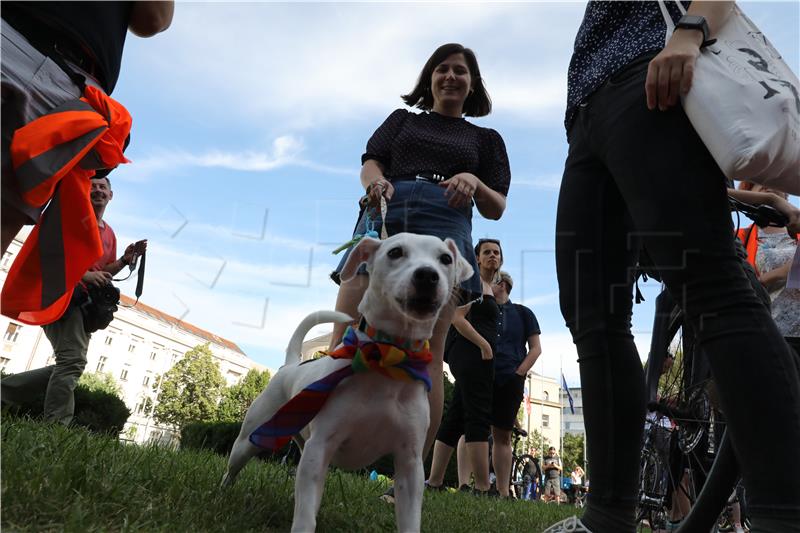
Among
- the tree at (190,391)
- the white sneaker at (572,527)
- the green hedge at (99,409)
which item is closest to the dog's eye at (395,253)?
the white sneaker at (572,527)

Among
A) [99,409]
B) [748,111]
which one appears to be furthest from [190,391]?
[748,111]

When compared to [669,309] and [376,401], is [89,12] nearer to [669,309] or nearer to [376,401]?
[376,401]

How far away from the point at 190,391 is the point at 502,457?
61208 mm

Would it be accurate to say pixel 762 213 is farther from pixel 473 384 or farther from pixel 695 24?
pixel 473 384

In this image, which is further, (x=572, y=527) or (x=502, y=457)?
(x=502, y=457)

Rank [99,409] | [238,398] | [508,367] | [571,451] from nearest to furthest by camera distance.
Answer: [508,367]
[99,409]
[238,398]
[571,451]

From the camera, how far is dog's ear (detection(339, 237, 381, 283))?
10.00 ft

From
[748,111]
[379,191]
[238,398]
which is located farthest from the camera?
[238,398]

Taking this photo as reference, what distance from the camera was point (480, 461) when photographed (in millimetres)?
6055

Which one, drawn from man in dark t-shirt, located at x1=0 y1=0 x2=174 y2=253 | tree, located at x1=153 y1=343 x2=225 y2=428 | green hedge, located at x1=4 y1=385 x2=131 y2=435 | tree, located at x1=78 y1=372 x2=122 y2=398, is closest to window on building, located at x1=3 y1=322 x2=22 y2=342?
tree, located at x1=78 y1=372 x2=122 y2=398

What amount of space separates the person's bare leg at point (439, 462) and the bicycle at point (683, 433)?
2087mm

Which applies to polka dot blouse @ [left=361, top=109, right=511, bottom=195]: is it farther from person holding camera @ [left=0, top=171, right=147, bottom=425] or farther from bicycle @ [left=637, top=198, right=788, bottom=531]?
person holding camera @ [left=0, top=171, right=147, bottom=425]

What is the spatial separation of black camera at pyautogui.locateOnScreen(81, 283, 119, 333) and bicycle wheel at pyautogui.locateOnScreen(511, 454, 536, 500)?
10.8m

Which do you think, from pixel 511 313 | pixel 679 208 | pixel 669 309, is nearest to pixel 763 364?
pixel 679 208
